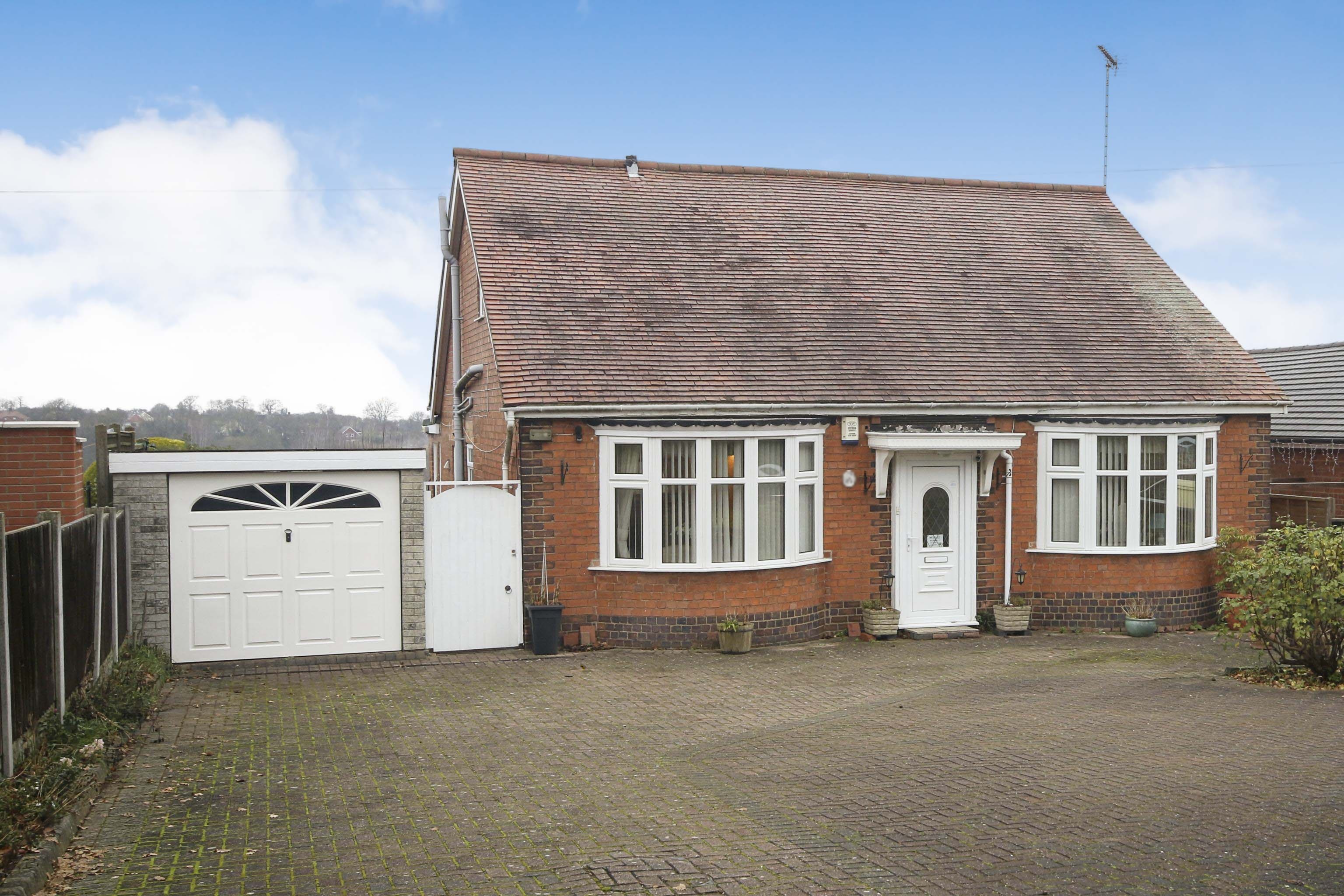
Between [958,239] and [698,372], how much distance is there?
6.71 meters

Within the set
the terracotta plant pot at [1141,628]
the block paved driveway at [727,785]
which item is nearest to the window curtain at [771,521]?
the block paved driveway at [727,785]

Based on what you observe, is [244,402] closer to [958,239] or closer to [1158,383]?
[958,239]

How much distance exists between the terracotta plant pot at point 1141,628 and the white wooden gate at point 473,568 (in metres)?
8.43

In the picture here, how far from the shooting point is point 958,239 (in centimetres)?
1880

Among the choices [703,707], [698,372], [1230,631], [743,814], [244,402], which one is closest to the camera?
[743,814]

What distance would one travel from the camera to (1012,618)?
50.3 feet

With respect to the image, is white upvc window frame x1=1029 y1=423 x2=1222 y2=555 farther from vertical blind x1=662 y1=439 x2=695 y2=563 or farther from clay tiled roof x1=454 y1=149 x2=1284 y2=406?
vertical blind x1=662 y1=439 x2=695 y2=563

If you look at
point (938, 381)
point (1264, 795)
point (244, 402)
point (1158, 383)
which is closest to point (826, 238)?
point (938, 381)

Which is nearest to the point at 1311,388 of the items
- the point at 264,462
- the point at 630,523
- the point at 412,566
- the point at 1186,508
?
the point at 1186,508

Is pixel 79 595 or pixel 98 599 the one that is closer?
pixel 79 595

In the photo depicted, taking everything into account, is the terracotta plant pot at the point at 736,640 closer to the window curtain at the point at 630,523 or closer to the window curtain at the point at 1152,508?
the window curtain at the point at 630,523

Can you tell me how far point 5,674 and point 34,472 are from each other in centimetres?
474

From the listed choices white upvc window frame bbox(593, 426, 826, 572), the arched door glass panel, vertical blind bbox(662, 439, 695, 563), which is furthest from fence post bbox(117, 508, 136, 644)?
the arched door glass panel

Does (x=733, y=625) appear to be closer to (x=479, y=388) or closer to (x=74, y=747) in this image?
(x=479, y=388)
